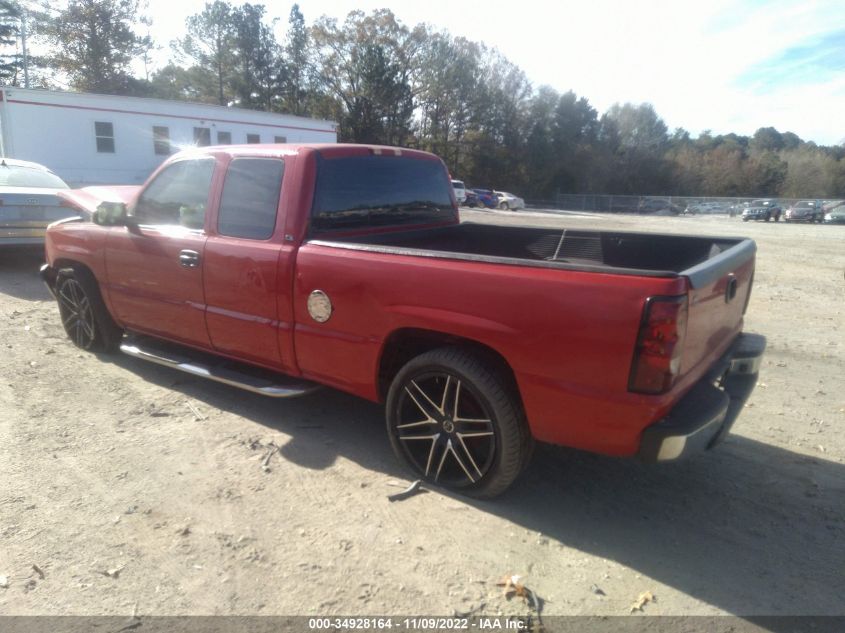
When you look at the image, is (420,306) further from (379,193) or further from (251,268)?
(379,193)

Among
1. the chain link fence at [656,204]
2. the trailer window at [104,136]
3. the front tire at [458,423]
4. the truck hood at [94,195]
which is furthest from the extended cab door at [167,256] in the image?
the chain link fence at [656,204]

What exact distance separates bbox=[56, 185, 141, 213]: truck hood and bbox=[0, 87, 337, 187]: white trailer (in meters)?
16.7

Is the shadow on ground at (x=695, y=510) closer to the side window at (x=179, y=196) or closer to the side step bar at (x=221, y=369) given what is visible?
the side step bar at (x=221, y=369)

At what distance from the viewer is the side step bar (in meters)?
3.96

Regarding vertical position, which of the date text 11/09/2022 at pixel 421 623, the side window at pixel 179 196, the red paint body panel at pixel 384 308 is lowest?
the date text 11/09/2022 at pixel 421 623

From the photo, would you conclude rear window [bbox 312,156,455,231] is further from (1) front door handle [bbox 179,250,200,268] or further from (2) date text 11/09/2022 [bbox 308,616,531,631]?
(2) date text 11/09/2022 [bbox 308,616,531,631]

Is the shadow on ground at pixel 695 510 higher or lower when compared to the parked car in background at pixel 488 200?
lower

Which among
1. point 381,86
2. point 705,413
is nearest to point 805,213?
point 381,86

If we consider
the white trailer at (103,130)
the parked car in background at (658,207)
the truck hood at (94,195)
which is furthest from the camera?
the parked car in background at (658,207)

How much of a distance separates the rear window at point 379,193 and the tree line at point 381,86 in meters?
47.1

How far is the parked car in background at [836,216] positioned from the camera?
36.6m

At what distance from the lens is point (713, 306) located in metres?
2.99

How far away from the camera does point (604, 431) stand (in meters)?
2.75

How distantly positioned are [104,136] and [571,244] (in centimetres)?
2475
